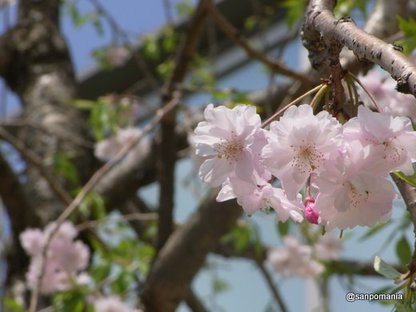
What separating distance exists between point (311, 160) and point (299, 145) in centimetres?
2

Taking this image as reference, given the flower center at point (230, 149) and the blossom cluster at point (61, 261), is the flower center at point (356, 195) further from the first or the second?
the blossom cluster at point (61, 261)

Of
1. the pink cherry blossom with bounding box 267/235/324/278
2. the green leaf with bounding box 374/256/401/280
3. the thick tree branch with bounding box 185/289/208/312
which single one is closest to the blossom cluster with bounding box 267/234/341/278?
the pink cherry blossom with bounding box 267/235/324/278

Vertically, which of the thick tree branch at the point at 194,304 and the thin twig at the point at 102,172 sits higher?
the thin twig at the point at 102,172

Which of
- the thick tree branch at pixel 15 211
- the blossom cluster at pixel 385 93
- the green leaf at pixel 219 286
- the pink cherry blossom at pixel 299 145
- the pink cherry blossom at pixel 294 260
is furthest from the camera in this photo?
the green leaf at pixel 219 286

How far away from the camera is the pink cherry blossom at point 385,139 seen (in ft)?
2.00

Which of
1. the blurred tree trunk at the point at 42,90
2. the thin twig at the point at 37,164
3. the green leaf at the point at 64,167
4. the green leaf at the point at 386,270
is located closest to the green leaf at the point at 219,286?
the blurred tree trunk at the point at 42,90

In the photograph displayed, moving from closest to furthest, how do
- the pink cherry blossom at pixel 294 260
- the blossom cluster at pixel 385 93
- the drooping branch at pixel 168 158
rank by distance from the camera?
1. the blossom cluster at pixel 385 93
2. the drooping branch at pixel 168 158
3. the pink cherry blossom at pixel 294 260

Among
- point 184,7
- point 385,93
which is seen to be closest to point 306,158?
point 385,93

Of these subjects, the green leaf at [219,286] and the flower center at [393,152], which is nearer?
the flower center at [393,152]

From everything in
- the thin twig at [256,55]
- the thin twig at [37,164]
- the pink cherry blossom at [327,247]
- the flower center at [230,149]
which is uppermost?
the flower center at [230,149]

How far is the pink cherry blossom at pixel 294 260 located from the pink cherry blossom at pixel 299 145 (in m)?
1.49

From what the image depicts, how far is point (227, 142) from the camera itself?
682mm

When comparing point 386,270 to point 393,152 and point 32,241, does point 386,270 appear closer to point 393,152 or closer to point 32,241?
point 393,152

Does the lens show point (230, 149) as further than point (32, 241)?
No
